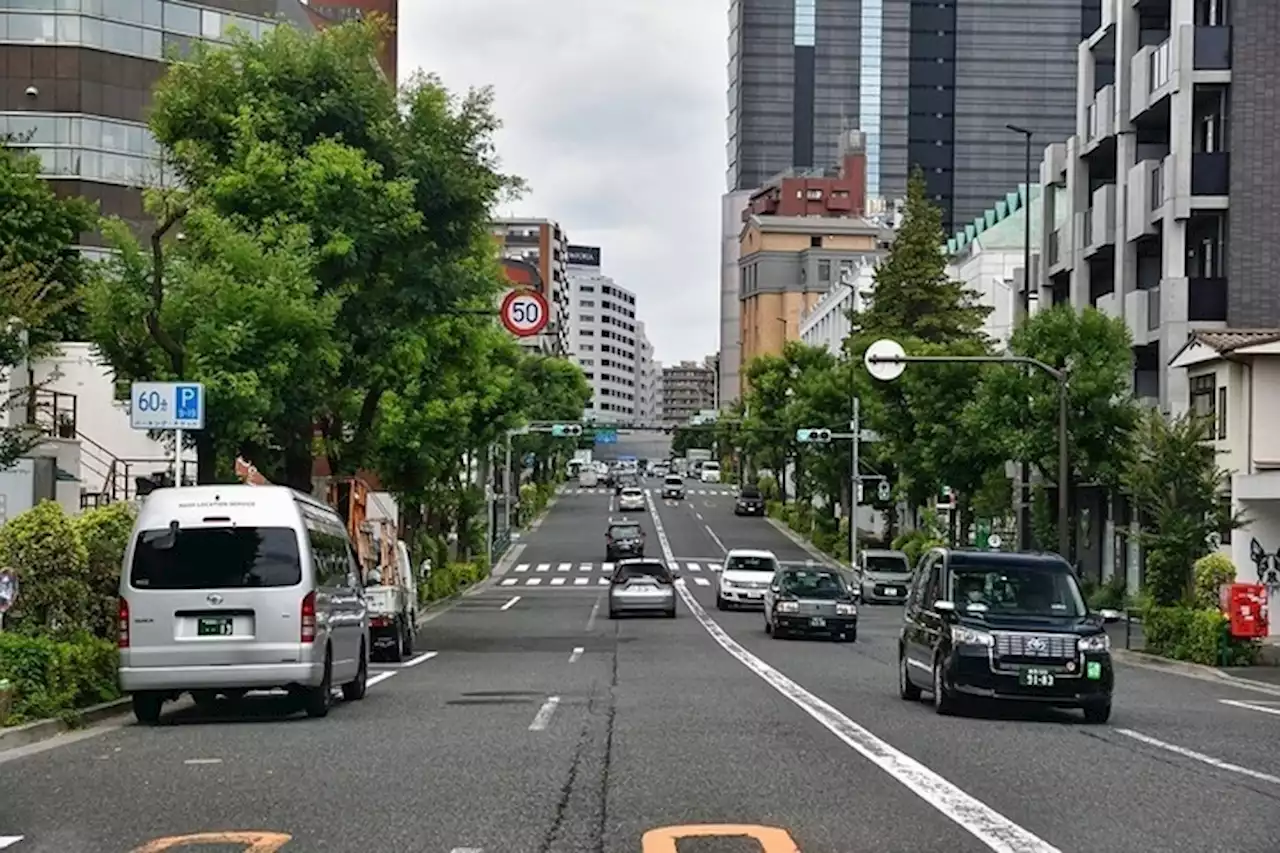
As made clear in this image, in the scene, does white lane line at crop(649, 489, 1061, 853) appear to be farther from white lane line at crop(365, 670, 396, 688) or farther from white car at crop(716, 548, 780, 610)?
white car at crop(716, 548, 780, 610)

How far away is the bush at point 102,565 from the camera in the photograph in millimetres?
20016

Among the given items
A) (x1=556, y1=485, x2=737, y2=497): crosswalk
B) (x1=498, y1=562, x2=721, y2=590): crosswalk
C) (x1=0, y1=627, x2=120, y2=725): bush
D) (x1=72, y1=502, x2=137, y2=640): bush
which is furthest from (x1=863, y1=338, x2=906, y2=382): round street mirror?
(x1=556, y1=485, x2=737, y2=497): crosswalk

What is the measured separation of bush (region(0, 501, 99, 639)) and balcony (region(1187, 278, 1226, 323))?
3414 cm

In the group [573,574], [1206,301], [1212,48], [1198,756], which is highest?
[1212,48]

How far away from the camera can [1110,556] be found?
5303cm

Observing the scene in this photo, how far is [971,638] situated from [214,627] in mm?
7967

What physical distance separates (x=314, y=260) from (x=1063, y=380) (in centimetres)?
1822

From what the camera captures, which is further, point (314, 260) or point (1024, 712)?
point (314, 260)

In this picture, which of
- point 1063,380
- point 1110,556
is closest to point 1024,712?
point 1063,380

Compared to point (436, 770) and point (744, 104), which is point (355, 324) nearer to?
point (436, 770)

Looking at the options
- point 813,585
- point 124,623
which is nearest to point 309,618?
point 124,623

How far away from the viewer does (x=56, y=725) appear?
55.4 feet

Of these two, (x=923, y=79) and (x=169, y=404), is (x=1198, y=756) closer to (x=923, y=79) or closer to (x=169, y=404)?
(x=169, y=404)

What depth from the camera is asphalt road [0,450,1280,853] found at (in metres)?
10.3
